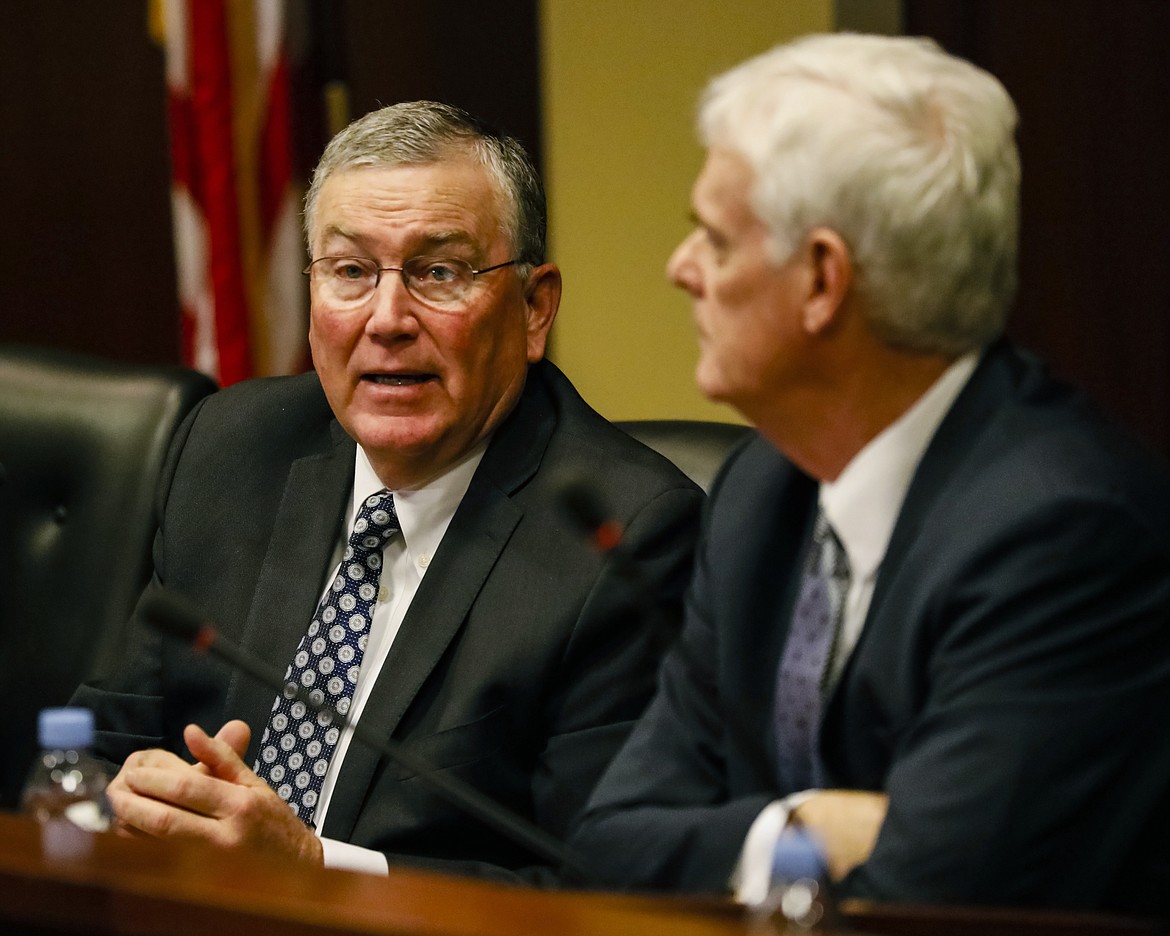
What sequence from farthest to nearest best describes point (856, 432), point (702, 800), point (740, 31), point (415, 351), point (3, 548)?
point (740, 31)
point (3, 548)
point (415, 351)
point (702, 800)
point (856, 432)

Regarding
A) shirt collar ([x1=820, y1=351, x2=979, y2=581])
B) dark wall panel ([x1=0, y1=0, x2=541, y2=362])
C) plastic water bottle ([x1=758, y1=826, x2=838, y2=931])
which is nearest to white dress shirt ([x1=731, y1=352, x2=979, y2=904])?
shirt collar ([x1=820, y1=351, x2=979, y2=581])

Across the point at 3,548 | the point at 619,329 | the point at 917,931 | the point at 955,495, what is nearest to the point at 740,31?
the point at 619,329

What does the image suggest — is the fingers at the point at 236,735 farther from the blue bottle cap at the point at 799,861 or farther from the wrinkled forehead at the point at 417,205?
the blue bottle cap at the point at 799,861

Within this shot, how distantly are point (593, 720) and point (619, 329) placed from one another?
64.5 inches

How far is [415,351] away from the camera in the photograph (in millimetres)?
2215

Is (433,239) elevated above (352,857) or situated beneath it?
elevated above

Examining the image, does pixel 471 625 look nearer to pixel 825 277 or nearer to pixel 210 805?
pixel 210 805

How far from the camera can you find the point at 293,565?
2270 millimetres

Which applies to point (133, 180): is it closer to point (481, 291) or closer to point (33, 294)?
point (33, 294)

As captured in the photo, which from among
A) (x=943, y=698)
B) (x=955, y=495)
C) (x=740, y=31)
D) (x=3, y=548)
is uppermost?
(x=740, y=31)

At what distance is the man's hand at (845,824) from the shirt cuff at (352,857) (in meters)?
0.65

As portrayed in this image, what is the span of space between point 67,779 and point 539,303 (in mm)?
919

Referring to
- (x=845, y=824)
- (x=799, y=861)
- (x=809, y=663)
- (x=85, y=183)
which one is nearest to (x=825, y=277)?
(x=809, y=663)

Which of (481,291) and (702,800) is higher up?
(481,291)
